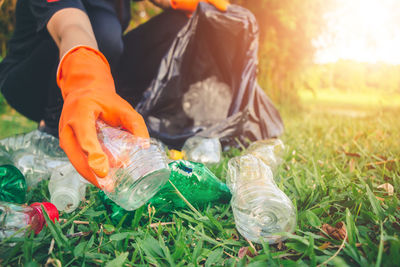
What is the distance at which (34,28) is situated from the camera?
183cm

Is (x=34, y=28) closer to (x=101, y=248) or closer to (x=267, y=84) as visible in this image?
(x=101, y=248)

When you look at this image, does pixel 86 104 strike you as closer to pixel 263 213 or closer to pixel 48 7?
pixel 263 213

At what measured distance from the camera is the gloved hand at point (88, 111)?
2.70 ft

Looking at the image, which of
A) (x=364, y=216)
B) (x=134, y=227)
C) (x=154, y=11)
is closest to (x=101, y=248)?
(x=134, y=227)

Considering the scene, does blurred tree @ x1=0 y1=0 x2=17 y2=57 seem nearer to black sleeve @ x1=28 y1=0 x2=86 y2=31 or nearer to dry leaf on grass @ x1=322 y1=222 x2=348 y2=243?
black sleeve @ x1=28 y1=0 x2=86 y2=31

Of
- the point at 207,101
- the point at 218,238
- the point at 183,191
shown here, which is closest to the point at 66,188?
the point at 183,191

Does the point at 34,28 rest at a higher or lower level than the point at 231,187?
higher

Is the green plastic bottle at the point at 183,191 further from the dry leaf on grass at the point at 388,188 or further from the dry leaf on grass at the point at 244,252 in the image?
the dry leaf on grass at the point at 388,188

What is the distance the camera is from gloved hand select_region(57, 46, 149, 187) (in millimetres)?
822

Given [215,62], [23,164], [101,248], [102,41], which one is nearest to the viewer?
[101,248]

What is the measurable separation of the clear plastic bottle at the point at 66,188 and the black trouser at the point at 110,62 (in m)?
0.71

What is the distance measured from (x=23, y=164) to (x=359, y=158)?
188 cm

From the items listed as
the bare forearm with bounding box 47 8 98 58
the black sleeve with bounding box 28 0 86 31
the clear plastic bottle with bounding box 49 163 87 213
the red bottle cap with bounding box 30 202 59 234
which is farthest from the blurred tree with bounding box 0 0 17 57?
the red bottle cap with bounding box 30 202 59 234

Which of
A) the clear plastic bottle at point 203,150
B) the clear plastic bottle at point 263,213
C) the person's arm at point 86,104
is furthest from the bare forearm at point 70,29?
the clear plastic bottle at point 263,213
